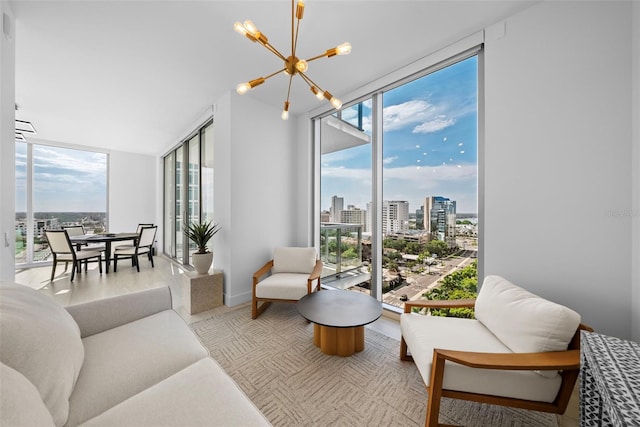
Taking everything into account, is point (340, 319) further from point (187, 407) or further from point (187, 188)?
point (187, 188)

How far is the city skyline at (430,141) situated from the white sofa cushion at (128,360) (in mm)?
2419

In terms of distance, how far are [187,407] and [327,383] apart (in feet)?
3.47

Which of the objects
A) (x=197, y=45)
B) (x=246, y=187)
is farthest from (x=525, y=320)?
(x=197, y=45)

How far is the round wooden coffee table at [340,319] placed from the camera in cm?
181

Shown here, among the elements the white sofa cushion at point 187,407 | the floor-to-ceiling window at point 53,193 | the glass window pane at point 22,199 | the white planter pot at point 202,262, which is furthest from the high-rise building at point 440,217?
the glass window pane at point 22,199

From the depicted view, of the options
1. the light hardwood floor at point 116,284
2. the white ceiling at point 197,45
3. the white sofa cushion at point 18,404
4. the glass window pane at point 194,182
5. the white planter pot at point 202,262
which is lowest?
the light hardwood floor at point 116,284

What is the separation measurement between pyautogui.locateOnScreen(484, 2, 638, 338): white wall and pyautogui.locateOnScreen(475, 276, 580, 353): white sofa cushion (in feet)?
1.70

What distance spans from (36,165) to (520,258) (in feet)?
28.1

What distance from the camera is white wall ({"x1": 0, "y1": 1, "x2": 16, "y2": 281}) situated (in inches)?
60.9

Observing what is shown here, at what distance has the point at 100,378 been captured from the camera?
3.44 feet

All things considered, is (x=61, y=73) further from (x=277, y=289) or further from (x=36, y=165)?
(x=36, y=165)

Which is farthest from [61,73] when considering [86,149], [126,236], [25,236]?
[25,236]

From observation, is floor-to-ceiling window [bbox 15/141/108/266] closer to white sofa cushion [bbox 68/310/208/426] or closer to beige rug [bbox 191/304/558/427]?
beige rug [bbox 191/304/558/427]

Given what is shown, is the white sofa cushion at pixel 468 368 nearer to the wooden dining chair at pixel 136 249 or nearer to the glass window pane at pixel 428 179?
the glass window pane at pixel 428 179
